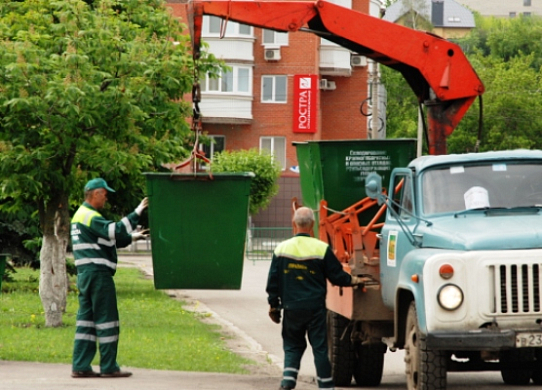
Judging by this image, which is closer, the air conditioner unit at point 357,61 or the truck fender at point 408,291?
the truck fender at point 408,291

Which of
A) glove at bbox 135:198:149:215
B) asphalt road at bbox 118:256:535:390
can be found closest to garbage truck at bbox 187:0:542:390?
asphalt road at bbox 118:256:535:390

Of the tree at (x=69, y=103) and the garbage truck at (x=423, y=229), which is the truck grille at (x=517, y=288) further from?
the tree at (x=69, y=103)

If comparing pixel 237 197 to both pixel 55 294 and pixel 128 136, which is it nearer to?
pixel 128 136

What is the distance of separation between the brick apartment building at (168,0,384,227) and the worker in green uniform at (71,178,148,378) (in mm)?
40141

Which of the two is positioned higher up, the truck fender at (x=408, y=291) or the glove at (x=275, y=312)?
the truck fender at (x=408, y=291)

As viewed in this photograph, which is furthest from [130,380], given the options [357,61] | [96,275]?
[357,61]

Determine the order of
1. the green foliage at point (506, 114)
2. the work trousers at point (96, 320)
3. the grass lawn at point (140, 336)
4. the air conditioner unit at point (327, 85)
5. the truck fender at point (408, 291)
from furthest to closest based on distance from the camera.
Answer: the green foliage at point (506, 114)
the air conditioner unit at point (327, 85)
the grass lawn at point (140, 336)
the work trousers at point (96, 320)
the truck fender at point (408, 291)

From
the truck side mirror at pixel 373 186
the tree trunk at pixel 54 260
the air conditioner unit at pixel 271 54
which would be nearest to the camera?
the truck side mirror at pixel 373 186

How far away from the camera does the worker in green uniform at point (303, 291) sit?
9555 millimetres

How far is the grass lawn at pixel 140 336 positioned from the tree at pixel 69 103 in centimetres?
106

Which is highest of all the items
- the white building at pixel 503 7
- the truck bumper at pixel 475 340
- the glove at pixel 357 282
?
the white building at pixel 503 7

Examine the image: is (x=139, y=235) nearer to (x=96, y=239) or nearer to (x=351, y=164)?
(x=96, y=239)

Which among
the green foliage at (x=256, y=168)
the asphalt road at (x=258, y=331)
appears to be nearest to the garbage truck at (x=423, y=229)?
the asphalt road at (x=258, y=331)

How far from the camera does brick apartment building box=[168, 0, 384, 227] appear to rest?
51719mm
